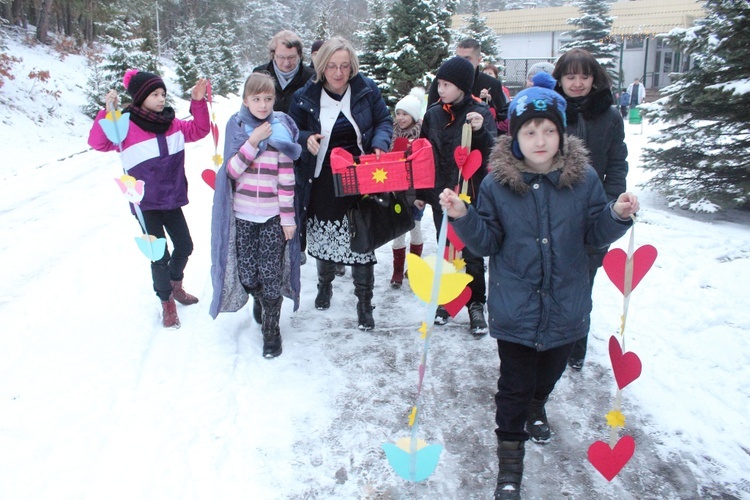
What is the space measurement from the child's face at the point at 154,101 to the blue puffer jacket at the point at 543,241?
267cm

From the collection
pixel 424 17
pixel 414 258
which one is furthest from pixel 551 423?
pixel 424 17

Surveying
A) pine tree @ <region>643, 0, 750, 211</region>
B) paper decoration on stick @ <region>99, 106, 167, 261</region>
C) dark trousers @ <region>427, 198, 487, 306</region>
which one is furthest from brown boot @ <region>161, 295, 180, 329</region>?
pine tree @ <region>643, 0, 750, 211</region>

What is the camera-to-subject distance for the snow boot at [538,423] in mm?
3064

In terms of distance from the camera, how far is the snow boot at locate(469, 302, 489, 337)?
432cm

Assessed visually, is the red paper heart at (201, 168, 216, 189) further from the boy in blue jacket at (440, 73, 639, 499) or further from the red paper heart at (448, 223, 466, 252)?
the boy in blue jacket at (440, 73, 639, 499)

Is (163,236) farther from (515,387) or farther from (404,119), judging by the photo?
(515,387)

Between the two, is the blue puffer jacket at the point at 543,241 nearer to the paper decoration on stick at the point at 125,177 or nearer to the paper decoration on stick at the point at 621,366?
the paper decoration on stick at the point at 621,366

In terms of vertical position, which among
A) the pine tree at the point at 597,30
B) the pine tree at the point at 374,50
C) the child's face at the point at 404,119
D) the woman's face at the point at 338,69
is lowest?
the child's face at the point at 404,119

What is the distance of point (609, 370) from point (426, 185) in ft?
5.89

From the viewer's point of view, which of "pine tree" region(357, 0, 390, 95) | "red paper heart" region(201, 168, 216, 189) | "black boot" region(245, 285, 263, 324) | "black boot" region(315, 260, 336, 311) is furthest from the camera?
"pine tree" region(357, 0, 390, 95)

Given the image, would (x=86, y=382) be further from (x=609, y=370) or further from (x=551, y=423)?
(x=609, y=370)

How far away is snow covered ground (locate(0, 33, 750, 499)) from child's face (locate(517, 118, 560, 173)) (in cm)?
160

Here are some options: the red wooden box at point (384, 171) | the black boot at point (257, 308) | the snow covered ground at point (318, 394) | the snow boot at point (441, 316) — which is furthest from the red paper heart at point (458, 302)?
the black boot at point (257, 308)

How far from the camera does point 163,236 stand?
4301 mm
